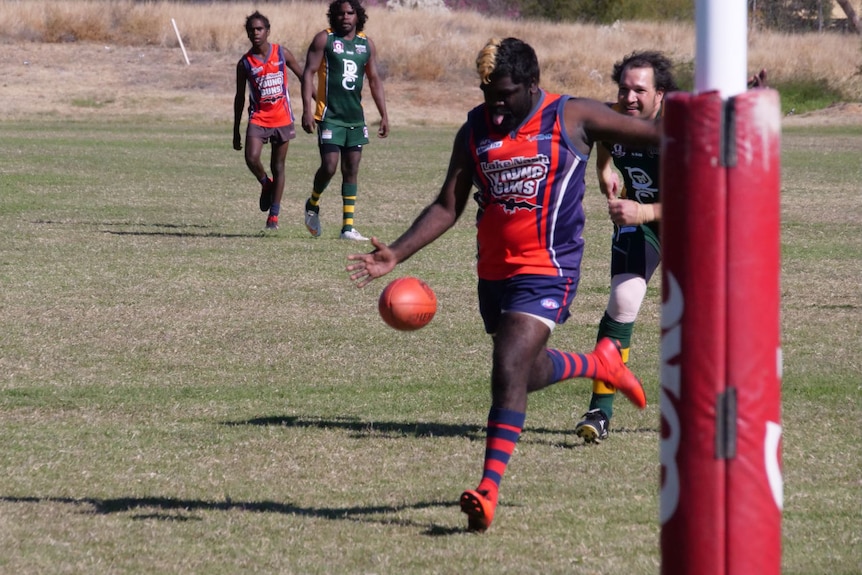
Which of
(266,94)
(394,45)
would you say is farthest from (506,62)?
(394,45)

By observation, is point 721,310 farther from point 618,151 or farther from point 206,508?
point 618,151

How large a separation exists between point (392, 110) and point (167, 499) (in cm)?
3582

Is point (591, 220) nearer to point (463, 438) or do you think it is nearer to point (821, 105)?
point (463, 438)

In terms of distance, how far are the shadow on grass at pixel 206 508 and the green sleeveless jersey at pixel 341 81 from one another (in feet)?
27.9

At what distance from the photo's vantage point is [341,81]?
13625mm

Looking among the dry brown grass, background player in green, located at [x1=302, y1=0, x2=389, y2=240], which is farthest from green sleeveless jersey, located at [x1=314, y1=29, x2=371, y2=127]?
the dry brown grass

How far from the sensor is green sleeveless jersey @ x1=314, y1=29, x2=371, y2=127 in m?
13.5

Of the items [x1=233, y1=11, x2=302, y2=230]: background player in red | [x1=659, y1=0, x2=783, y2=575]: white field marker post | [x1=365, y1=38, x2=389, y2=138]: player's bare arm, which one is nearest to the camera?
[x1=659, y1=0, x2=783, y2=575]: white field marker post

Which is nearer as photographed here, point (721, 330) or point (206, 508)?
point (721, 330)

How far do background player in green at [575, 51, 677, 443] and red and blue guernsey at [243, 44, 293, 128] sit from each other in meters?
7.90

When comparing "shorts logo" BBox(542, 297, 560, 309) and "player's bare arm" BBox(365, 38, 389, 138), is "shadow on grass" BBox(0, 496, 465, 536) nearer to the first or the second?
"shorts logo" BBox(542, 297, 560, 309)

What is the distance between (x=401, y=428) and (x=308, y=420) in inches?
19.8

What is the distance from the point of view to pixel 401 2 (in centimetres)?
A: 6194

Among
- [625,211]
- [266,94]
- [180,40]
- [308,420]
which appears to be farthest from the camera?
[180,40]
